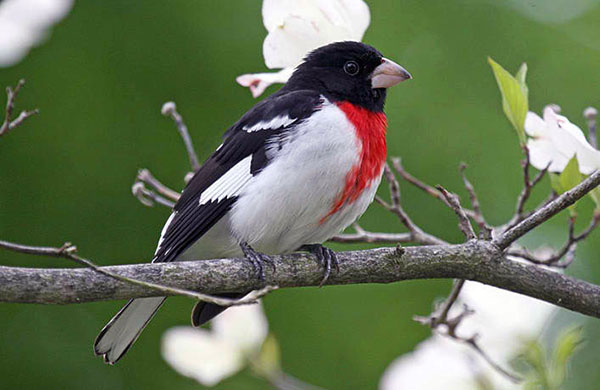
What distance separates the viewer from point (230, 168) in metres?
3.22

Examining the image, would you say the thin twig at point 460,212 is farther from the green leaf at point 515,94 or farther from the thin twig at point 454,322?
the green leaf at point 515,94

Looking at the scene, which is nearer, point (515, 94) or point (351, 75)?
point (515, 94)

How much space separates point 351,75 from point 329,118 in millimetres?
388

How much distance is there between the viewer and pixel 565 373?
2.46m

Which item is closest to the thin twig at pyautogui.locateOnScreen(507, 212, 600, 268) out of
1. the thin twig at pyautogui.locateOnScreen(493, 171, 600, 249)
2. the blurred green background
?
the thin twig at pyautogui.locateOnScreen(493, 171, 600, 249)

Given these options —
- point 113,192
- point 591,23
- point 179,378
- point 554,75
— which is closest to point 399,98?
point 554,75

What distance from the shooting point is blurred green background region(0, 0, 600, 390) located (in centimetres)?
478

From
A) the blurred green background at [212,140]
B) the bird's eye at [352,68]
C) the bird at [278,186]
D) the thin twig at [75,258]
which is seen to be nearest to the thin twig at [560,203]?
the bird at [278,186]

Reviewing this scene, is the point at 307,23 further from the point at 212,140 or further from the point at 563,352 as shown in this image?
the point at 212,140

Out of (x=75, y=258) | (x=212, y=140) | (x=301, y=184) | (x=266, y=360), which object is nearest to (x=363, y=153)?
(x=301, y=184)

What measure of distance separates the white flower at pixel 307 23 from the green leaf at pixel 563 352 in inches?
44.3

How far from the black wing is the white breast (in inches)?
2.2

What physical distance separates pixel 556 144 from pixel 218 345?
123cm

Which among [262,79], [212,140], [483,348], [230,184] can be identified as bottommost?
[483,348]
